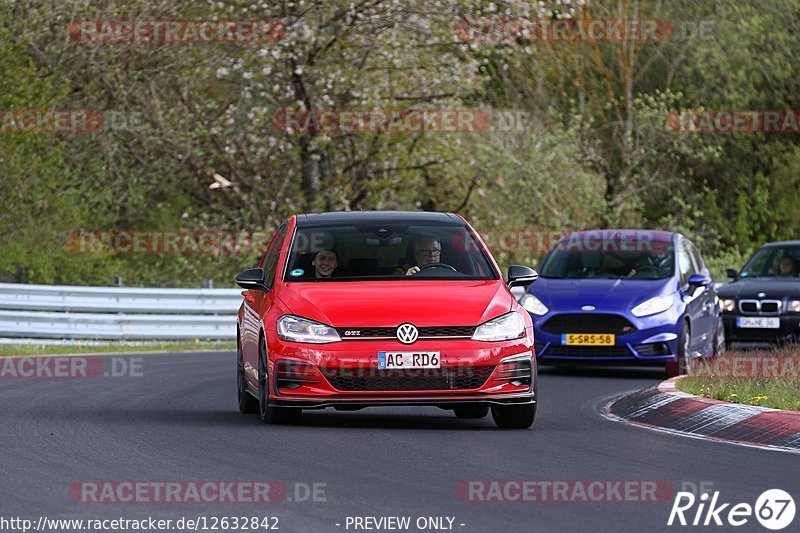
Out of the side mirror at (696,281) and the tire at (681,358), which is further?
the side mirror at (696,281)

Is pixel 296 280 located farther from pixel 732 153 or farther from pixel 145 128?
pixel 732 153

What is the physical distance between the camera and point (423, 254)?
13.7 meters

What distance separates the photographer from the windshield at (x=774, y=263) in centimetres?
2569

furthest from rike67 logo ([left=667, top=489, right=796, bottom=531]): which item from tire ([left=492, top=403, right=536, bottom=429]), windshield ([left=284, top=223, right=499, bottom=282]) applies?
windshield ([left=284, top=223, right=499, bottom=282])

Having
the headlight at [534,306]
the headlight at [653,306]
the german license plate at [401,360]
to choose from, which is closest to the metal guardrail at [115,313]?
the headlight at [534,306]

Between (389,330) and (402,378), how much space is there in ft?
1.16

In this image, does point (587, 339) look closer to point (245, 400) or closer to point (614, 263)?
point (614, 263)

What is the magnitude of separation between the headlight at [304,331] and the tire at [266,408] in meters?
0.36

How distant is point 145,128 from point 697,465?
2415 cm

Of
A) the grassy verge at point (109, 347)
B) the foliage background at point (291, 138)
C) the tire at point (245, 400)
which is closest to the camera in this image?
the tire at point (245, 400)

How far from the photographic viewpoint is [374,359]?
40.7 ft

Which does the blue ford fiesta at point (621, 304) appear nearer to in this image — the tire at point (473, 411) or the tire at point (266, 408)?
the tire at point (473, 411)

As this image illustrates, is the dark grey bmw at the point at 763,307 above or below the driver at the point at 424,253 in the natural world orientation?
below

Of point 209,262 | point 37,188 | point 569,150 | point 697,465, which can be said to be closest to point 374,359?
point 697,465
